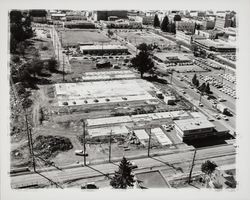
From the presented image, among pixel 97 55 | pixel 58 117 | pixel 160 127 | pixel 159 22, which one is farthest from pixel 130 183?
pixel 159 22

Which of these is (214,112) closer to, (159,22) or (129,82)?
(129,82)

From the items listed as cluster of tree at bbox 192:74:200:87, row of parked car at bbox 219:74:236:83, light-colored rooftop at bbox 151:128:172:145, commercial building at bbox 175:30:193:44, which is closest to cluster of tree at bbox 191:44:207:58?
commercial building at bbox 175:30:193:44

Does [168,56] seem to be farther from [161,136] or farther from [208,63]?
[161,136]

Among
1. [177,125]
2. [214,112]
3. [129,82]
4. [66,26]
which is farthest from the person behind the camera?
[66,26]

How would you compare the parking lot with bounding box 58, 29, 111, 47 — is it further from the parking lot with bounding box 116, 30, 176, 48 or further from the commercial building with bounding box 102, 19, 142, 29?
the commercial building with bounding box 102, 19, 142, 29

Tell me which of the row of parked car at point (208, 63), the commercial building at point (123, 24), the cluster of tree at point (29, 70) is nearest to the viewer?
the cluster of tree at point (29, 70)

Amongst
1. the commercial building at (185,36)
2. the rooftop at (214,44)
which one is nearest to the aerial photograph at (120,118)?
the rooftop at (214,44)

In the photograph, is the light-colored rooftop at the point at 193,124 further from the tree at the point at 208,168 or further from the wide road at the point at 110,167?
the tree at the point at 208,168
